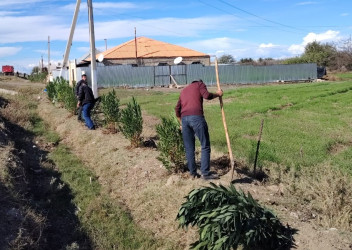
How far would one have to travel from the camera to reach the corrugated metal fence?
32.4 m

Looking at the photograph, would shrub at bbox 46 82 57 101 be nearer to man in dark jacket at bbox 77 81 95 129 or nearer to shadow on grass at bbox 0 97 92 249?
man in dark jacket at bbox 77 81 95 129

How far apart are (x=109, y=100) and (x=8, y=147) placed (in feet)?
10.0

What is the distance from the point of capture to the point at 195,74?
35.0 m

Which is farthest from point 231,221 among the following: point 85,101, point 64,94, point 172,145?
point 64,94

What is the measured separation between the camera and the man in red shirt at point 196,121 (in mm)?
6508

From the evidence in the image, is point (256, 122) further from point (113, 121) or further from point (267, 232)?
point (267, 232)

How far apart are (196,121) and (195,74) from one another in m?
28.8

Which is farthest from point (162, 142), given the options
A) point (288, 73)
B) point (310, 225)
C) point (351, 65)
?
point (351, 65)

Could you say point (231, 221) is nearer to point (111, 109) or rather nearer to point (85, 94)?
point (111, 109)

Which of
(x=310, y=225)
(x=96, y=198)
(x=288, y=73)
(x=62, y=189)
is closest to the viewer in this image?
(x=310, y=225)

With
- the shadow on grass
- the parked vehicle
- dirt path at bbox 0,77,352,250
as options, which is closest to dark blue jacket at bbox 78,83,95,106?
dirt path at bbox 0,77,352,250

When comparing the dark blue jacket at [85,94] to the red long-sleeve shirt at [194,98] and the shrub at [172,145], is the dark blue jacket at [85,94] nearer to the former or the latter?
the shrub at [172,145]

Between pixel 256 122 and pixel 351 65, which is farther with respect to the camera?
pixel 351 65

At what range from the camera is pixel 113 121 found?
11.0 metres
